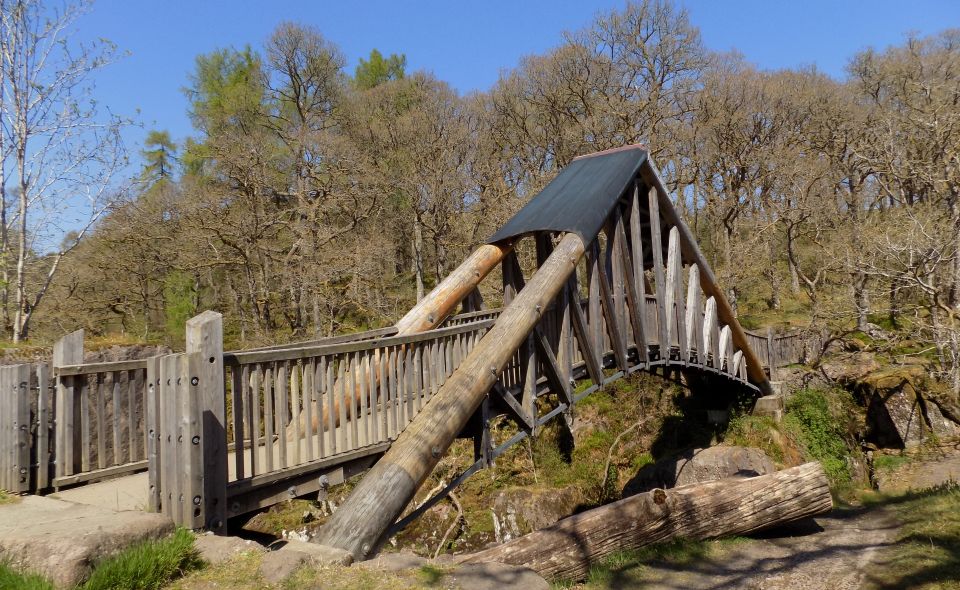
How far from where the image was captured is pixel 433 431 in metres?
4.96

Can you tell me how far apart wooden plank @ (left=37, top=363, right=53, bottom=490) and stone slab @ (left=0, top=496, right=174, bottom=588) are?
3.15ft

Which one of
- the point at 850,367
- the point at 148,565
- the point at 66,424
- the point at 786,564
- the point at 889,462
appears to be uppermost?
the point at 66,424

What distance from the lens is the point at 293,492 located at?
188 inches

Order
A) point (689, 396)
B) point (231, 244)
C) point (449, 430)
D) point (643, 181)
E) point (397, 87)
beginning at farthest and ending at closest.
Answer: point (397, 87) → point (231, 244) → point (689, 396) → point (643, 181) → point (449, 430)

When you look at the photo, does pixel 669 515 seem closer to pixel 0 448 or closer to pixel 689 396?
pixel 0 448

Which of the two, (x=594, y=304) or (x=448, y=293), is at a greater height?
(x=448, y=293)

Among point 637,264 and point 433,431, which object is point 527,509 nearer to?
point 637,264

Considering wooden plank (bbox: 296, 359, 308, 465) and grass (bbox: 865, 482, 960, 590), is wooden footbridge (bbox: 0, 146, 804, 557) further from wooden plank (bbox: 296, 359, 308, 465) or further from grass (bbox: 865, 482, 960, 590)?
grass (bbox: 865, 482, 960, 590)

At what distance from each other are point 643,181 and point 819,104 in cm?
2027

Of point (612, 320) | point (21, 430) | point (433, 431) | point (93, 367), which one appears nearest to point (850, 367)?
point (612, 320)

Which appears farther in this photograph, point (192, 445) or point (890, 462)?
point (890, 462)

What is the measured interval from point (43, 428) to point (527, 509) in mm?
10569

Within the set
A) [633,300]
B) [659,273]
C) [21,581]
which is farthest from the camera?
[659,273]

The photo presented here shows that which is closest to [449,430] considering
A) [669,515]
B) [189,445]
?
[189,445]
